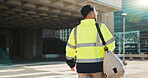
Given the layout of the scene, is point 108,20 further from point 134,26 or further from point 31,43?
point 134,26

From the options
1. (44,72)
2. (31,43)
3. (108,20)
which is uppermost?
(108,20)

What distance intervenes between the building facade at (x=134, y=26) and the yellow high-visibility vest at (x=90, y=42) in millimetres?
65989

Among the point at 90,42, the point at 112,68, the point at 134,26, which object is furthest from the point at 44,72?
the point at 134,26

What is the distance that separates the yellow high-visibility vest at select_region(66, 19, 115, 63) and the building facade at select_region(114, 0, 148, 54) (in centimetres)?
6599

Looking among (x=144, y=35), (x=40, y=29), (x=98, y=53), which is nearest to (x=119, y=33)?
(x=144, y=35)

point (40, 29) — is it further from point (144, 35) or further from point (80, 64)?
point (144, 35)

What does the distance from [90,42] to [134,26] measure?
70.7 meters

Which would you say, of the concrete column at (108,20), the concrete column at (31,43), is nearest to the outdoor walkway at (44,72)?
the concrete column at (108,20)

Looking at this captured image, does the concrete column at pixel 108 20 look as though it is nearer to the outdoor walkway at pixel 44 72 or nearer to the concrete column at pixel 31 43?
the outdoor walkway at pixel 44 72

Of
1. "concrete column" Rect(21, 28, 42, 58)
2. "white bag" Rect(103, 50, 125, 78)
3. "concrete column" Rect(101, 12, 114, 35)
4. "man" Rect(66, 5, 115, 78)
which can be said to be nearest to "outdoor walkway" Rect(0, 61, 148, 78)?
"man" Rect(66, 5, 115, 78)

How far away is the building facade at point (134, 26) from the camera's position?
6581 cm

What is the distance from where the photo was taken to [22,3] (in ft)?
59.9

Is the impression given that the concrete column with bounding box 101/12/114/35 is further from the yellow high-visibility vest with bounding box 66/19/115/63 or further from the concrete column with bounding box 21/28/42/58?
the yellow high-visibility vest with bounding box 66/19/115/63

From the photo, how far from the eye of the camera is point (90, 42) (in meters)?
2.40
